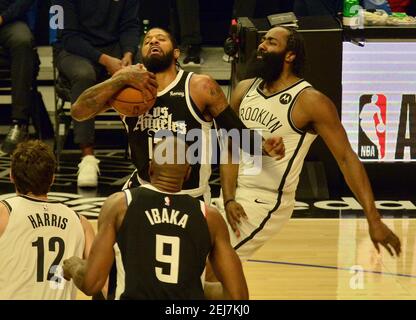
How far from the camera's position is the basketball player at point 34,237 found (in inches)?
178

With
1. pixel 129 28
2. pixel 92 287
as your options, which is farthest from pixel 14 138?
pixel 92 287

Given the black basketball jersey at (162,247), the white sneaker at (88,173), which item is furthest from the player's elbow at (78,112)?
the white sneaker at (88,173)

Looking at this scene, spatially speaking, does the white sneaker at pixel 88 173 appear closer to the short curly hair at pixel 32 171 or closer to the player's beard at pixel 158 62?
the player's beard at pixel 158 62

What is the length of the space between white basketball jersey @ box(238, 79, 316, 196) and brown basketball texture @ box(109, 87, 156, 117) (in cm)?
74

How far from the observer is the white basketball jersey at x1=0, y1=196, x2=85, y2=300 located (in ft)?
14.8

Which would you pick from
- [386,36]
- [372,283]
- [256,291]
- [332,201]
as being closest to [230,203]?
[256,291]

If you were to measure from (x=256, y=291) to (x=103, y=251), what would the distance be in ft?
8.42

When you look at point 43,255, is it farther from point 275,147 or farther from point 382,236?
point 382,236

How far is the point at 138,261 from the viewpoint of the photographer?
4.14 meters

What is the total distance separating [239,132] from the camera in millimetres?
5816

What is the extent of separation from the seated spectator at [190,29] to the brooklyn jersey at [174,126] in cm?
471

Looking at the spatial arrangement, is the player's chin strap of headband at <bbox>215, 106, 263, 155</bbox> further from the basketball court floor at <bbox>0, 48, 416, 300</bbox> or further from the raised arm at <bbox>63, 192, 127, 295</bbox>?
the raised arm at <bbox>63, 192, 127, 295</bbox>
